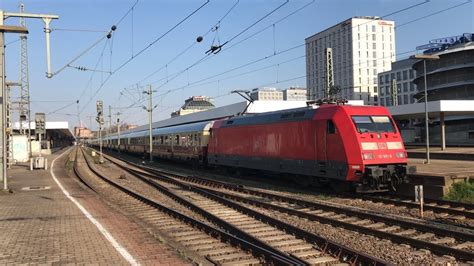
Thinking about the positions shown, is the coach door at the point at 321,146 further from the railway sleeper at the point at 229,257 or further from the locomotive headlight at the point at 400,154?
the railway sleeper at the point at 229,257

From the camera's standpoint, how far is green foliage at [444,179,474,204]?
597 inches

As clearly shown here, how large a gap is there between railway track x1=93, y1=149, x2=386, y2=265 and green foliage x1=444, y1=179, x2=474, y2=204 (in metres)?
7.22

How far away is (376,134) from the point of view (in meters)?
15.9

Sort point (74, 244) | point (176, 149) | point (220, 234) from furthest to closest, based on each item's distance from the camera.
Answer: point (176, 149) → point (220, 234) → point (74, 244)

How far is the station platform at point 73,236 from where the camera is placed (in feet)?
25.1

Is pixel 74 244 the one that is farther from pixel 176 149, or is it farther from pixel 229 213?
pixel 176 149

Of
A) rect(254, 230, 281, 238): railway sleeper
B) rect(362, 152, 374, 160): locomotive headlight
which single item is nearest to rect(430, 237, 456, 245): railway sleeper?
rect(254, 230, 281, 238): railway sleeper

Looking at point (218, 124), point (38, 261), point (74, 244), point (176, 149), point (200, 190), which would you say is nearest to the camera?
point (38, 261)

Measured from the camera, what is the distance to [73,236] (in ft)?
30.9

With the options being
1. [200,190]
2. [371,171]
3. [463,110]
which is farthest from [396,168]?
[463,110]

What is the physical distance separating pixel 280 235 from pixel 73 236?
13.9ft

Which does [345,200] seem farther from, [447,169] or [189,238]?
[447,169]

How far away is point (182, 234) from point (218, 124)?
684 inches

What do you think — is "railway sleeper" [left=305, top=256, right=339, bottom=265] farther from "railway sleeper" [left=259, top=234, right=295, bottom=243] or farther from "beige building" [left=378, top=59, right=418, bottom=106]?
"beige building" [left=378, top=59, right=418, bottom=106]
